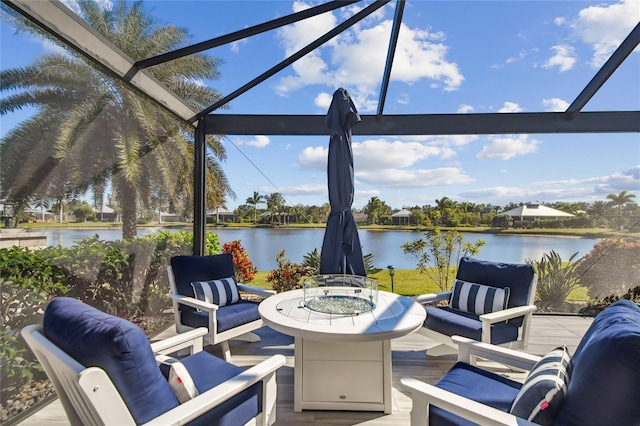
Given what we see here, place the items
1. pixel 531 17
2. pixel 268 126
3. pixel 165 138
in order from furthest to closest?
pixel 268 126 → pixel 165 138 → pixel 531 17

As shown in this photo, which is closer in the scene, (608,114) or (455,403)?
(455,403)

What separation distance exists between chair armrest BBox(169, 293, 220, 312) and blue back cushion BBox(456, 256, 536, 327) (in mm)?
2475

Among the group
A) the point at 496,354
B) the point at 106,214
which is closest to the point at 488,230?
the point at 496,354

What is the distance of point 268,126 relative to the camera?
4.36 metres

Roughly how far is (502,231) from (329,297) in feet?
11.9

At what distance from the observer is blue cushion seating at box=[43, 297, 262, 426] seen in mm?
1147

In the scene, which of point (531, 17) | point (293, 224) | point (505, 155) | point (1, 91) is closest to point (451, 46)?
point (531, 17)

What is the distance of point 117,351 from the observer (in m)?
1.15

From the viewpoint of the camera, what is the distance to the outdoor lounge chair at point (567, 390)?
1076mm

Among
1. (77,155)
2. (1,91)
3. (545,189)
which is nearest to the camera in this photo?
(1,91)

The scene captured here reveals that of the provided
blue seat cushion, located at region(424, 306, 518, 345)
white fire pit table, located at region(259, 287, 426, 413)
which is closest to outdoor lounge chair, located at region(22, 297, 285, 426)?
white fire pit table, located at region(259, 287, 426, 413)

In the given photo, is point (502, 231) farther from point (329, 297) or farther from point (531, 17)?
point (329, 297)

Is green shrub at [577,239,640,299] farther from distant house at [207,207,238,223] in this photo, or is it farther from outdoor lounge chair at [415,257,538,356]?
distant house at [207,207,238,223]

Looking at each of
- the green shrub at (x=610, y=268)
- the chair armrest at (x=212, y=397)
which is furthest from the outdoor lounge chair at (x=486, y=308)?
the green shrub at (x=610, y=268)
